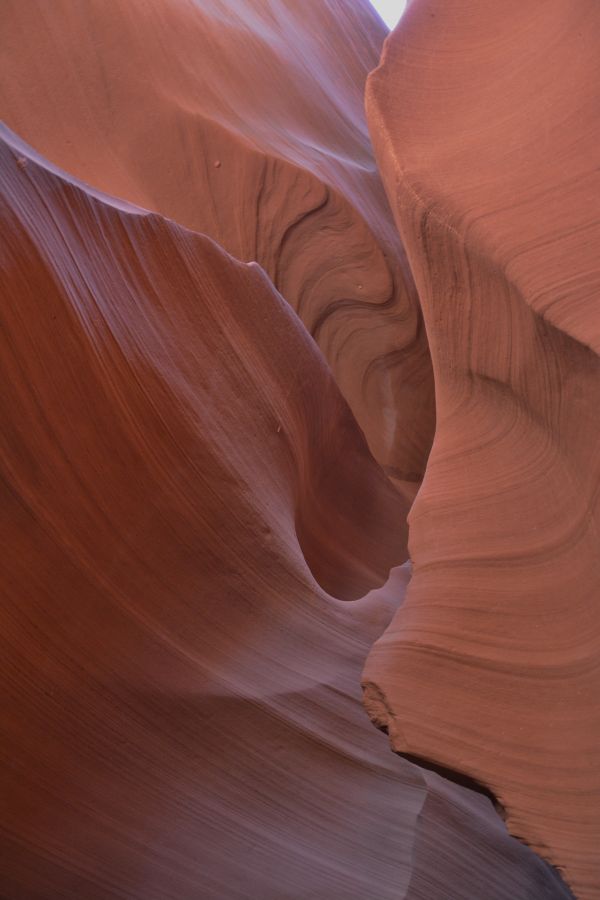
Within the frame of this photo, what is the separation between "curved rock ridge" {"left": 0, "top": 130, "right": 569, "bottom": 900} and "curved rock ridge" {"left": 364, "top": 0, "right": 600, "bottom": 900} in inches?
9.2

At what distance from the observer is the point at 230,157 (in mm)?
1447

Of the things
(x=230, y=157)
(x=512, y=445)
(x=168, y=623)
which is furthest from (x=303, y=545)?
(x=230, y=157)

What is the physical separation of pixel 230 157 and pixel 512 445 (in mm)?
908

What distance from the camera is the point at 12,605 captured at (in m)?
0.76

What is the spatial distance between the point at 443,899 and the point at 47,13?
1.51 meters

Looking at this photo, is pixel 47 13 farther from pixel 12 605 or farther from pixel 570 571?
pixel 570 571

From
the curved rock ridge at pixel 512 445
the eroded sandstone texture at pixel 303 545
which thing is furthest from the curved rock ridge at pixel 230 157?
the curved rock ridge at pixel 512 445

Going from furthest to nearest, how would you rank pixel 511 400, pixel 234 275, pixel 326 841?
1. pixel 234 275
2. pixel 326 841
3. pixel 511 400

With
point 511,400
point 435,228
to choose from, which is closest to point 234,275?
point 435,228

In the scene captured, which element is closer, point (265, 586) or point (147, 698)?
point (147, 698)

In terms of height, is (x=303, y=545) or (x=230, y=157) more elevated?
(x=230, y=157)

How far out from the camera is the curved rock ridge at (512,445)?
2.05 feet

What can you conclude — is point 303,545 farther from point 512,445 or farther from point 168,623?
point 512,445

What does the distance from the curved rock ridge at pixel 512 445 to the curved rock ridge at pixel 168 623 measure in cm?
23
